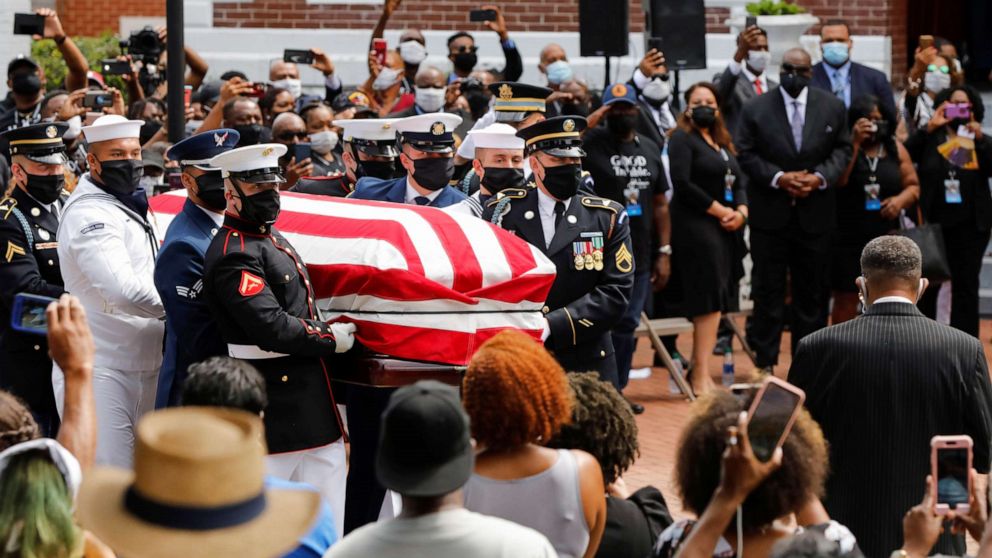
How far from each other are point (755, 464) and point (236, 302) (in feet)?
7.95

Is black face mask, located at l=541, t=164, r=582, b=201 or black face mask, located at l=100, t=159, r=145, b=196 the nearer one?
black face mask, located at l=100, t=159, r=145, b=196

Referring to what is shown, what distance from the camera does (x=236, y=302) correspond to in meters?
5.28

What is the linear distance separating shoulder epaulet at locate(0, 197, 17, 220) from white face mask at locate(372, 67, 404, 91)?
6.30m

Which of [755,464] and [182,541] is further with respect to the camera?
[755,464]

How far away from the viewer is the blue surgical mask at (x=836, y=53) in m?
12.4

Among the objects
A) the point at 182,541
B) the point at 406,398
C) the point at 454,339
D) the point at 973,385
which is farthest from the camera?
the point at 454,339

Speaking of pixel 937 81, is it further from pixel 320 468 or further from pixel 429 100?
pixel 320 468

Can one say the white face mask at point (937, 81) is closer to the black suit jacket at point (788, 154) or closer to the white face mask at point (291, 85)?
the black suit jacket at point (788, 154)

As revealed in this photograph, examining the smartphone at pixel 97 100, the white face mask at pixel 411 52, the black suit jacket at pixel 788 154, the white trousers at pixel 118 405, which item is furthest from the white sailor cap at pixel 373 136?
the white face mask at pixel 411 52

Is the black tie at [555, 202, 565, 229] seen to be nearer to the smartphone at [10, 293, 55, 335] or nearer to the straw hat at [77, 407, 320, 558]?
the smartphone at [10, 293, 55, 335]

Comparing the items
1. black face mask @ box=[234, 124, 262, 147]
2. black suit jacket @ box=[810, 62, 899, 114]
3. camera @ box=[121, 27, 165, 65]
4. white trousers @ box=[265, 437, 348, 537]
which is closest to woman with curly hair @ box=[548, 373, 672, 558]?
white trousers @ box=[265, 437, 348, 537]

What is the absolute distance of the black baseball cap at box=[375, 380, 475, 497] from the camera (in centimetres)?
320

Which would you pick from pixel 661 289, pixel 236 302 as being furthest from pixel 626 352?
pixel 236 302

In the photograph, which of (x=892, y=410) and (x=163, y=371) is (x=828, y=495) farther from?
(x=163, y=371)
